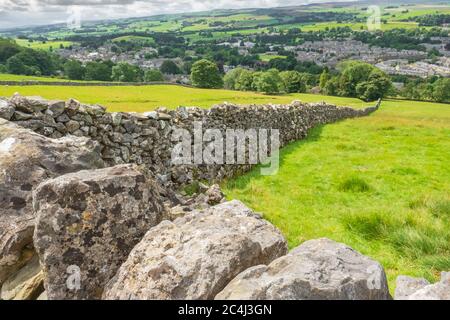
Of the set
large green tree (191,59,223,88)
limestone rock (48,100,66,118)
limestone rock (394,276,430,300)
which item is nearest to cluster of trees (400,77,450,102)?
large green tree (191,59,223,88)

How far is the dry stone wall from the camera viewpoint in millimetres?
9086

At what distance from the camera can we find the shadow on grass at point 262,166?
44.8ft

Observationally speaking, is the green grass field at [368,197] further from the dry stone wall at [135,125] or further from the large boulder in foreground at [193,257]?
the large boulder in foreground at [193,257]

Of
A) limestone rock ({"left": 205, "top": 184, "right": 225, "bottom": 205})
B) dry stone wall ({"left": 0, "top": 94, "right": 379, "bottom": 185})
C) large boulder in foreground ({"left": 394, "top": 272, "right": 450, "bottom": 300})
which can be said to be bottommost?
limestone rock ({"left": 205, "top": 184, "right": 225, "bottom": 205})

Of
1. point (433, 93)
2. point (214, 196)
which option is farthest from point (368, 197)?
point (433, 93)

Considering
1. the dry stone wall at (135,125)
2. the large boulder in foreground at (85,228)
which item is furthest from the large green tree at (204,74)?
the large boulder in foreground at (85,228)

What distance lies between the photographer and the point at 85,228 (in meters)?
4.31

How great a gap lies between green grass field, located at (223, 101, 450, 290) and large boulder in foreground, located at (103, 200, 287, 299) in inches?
147

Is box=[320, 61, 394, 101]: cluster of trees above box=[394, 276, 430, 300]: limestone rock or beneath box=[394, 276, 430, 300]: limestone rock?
beneath

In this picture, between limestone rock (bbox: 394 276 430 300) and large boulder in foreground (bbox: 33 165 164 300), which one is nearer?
limestone rock (bbox: 394 276 430 300)

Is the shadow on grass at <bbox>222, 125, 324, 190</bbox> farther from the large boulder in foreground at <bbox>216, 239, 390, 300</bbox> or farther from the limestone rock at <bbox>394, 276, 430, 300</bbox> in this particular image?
the large boulder in foreground at <bbox>216, 239, 390, 300</bbox>
